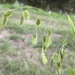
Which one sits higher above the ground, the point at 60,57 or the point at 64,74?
the point at 60,57

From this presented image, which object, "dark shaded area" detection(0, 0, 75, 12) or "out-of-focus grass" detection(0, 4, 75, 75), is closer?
"out-of-focus grass" detection(0, 4, 75, 75)

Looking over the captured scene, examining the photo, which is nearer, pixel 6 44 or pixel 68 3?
pixel 6 44

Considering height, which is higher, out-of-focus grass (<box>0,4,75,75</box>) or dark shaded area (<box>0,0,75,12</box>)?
out-of-focus grass (<box>0,4,75,75</box>)

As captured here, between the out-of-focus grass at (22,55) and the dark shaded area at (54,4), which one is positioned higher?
the out-of-focus grass at (22,55)

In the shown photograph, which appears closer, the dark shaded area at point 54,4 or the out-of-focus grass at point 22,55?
the out-of-focus grass at point 22,55

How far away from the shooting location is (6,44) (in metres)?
4.48

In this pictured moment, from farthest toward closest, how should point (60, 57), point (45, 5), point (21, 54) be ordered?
point (45, 5) → point (21, 54) → point (60, 57)

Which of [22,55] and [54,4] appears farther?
[54,4]

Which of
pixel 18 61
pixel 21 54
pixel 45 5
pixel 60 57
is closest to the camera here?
pixel 60 57

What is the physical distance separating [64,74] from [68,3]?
7535 millimetres

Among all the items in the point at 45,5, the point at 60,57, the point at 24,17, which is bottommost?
the point at 45,5

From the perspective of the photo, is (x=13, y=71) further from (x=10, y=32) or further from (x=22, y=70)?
Result: (x=10, y=32)

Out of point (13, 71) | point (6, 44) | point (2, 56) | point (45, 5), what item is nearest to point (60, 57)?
point (13, 71)

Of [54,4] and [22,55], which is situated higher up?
[22,55]
